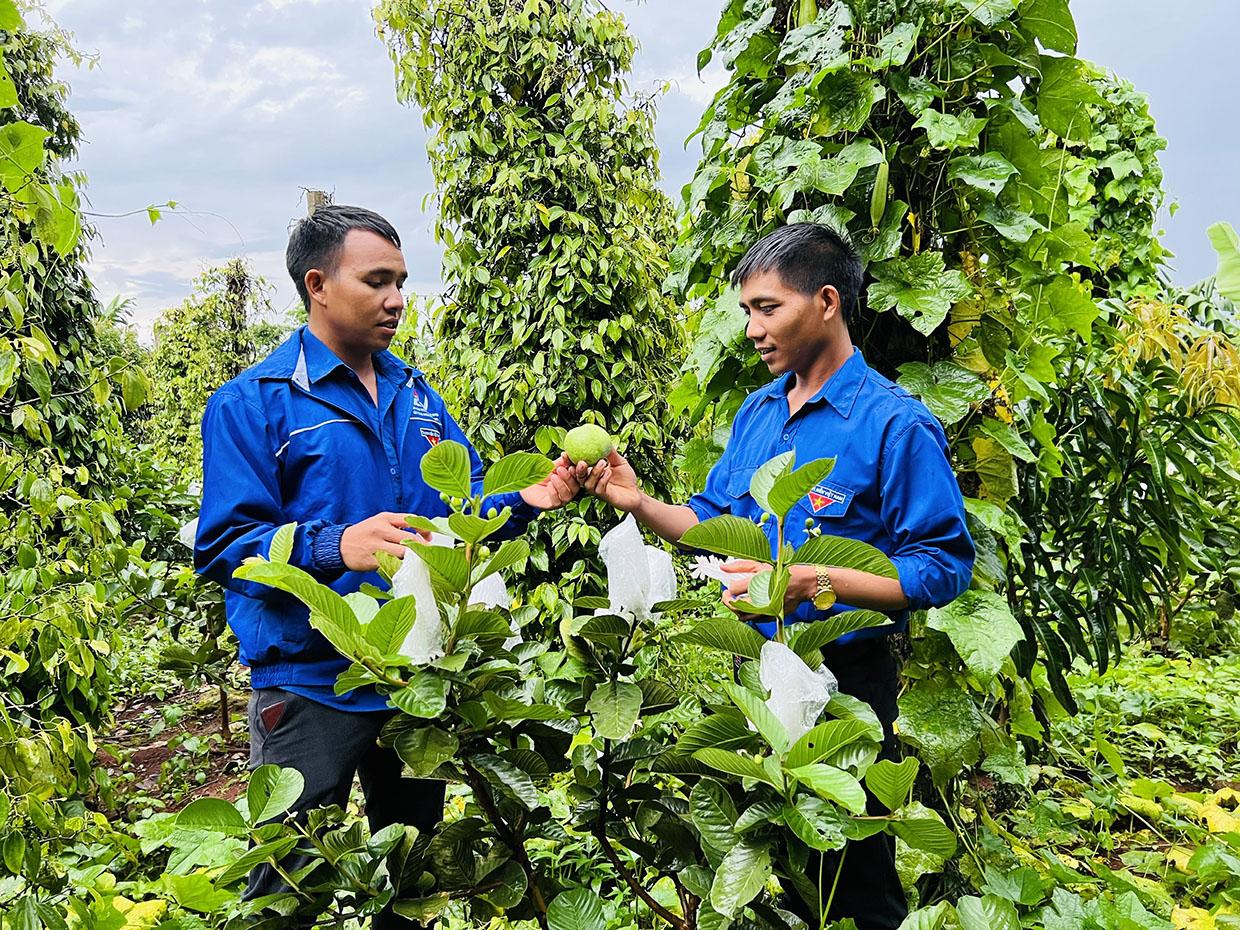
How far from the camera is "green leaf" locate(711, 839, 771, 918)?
0.81 m

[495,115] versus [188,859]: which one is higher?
[495,115]

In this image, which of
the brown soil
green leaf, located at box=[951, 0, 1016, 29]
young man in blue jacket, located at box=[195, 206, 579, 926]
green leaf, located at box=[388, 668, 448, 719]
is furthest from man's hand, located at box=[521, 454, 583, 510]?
the brown soil

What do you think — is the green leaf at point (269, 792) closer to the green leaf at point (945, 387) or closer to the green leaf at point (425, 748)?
the green leaf at point (425, 748)

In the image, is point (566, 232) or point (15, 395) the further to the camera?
point (566, 232)

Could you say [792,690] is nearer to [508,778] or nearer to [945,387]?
[508,778]

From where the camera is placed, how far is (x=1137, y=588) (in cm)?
251

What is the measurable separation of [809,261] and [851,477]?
368 millimetres

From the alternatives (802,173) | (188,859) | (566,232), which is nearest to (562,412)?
(566,232)

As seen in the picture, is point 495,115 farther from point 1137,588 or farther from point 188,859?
point 188,859

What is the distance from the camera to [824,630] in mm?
916

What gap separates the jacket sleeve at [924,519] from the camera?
1262mm

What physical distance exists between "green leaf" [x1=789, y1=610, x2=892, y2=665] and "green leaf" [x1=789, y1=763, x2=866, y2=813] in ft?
0.53

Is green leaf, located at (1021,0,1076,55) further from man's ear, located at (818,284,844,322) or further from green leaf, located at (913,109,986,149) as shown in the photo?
man's ear, located at (818,284,844,322)

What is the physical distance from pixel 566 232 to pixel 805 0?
1717 millimetres
